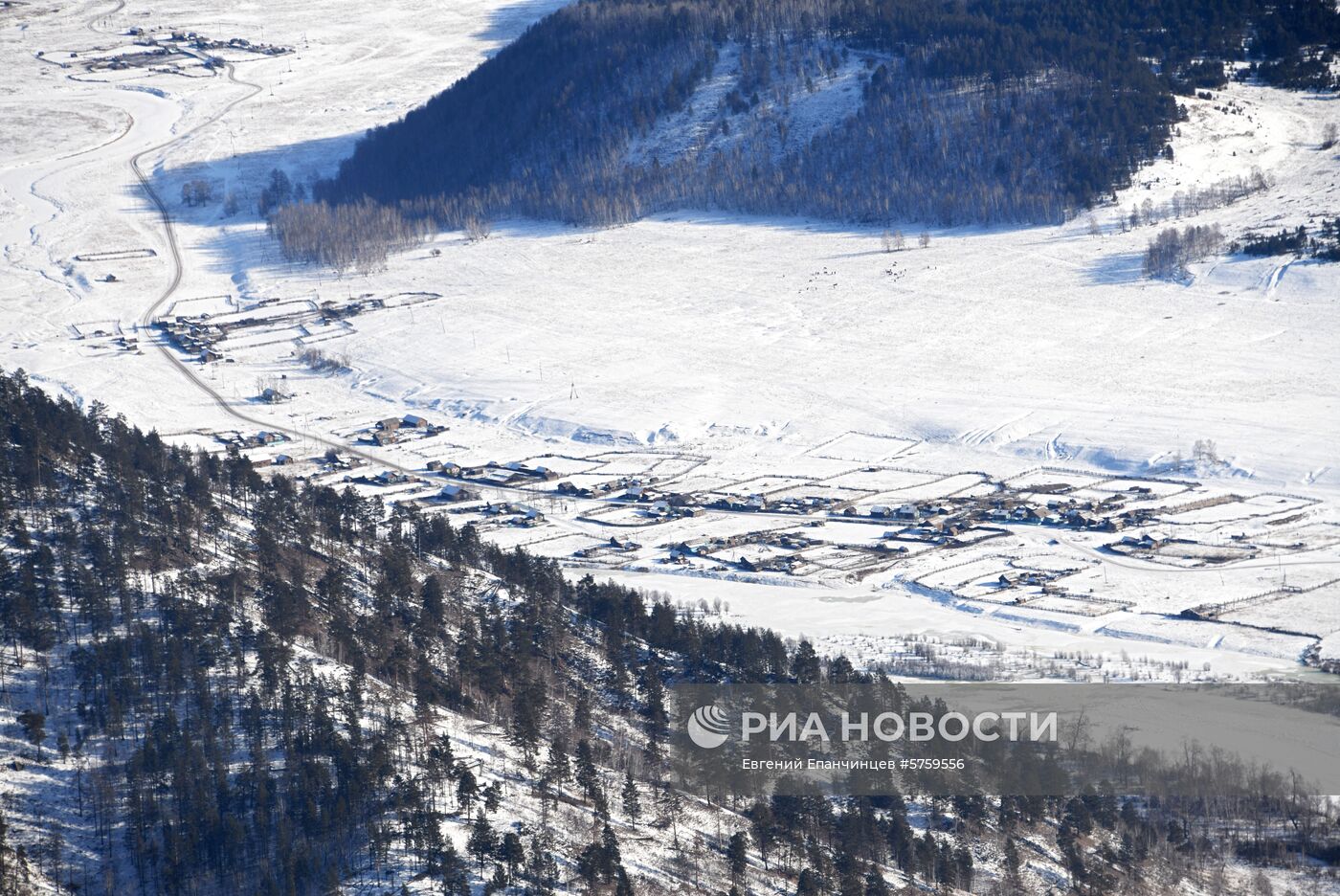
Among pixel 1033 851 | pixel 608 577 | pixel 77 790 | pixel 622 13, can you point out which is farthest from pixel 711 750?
pixel 622 13

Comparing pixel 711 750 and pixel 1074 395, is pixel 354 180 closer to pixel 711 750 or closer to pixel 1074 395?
pixel 1074 395

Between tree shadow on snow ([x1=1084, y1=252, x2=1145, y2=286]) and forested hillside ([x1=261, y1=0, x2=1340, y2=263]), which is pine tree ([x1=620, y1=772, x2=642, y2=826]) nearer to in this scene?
tree shadow on snow ([x1=1084, y1=252, x2=1145, y2=286])

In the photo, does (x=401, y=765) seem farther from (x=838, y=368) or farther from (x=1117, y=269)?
(x=1117, y=269)

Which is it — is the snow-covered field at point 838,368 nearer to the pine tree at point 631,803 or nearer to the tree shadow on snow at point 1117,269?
the tree shadow on snow at point 1117,269
